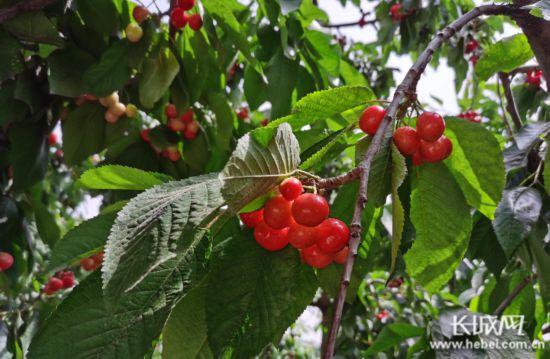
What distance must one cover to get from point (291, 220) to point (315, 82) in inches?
42.9

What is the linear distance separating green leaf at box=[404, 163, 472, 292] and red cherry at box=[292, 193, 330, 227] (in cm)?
20

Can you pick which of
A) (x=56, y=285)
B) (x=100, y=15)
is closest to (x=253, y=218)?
(x=100, y=15)

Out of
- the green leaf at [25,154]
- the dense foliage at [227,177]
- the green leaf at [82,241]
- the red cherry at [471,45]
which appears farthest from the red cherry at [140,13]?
A: the red cherry at [471,45]

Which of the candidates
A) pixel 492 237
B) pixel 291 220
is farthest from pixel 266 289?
pixel 492 237

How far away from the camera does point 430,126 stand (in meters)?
0.71

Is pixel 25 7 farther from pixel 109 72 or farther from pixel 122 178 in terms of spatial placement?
pixel 122 178

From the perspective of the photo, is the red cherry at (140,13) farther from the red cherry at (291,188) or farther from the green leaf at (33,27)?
the red cherry at (291,188)

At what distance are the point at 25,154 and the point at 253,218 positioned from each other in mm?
1236

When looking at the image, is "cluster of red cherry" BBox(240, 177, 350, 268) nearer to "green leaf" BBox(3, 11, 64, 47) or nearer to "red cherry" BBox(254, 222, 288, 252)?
"red cherry" BBox(254, 222, 288, 252)

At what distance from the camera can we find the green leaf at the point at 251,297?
561mm

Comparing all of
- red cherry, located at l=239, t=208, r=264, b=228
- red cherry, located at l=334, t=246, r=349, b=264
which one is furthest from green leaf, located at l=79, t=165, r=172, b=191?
red cherry, located at l=334, t=246, r=349, b=264

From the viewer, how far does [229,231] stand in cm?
77

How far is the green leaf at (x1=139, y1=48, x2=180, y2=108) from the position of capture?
61.1 inches

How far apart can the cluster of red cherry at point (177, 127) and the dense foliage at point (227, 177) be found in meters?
0.01
